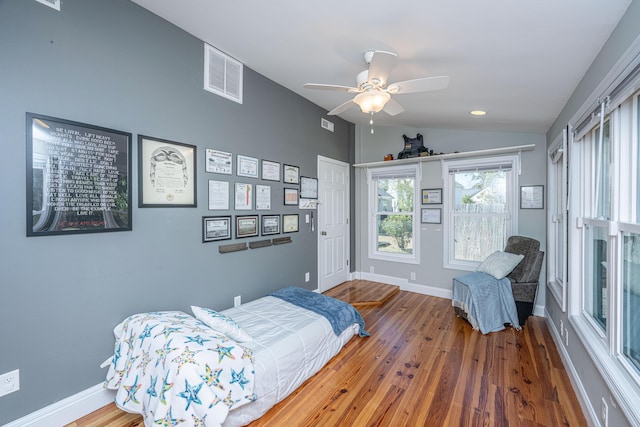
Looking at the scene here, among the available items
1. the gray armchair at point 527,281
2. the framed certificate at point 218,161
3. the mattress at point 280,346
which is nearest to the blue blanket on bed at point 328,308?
the mattress at point 280,346

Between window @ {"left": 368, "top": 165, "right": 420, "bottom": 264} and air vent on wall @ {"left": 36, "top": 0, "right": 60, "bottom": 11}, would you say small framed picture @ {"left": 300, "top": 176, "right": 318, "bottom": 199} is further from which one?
air vent on wall @ {"left": 36, "top": 0, "right": 60, "bottom": 11}

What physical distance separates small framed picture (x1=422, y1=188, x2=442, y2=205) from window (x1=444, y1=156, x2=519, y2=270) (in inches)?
4.1

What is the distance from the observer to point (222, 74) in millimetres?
2770

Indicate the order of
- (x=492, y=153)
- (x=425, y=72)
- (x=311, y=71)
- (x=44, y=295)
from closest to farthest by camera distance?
(x=44, y=295) < (x=425, y=72) < (x=311, y=71) < (x=492, y=153)

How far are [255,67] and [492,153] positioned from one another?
3263 mm

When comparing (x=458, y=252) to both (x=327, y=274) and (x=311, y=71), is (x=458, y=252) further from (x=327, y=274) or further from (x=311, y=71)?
(x=311, y=71)

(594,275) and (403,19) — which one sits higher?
(403,19)

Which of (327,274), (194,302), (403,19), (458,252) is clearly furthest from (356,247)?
(403,19)

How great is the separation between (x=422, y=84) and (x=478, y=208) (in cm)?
270

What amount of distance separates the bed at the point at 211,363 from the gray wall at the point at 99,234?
279 millimetres

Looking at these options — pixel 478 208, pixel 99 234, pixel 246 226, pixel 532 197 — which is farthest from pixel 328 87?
pixel 532 197

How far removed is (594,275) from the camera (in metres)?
2.06

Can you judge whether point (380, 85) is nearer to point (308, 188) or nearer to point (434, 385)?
point (308, 188)

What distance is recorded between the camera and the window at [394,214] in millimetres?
4617
